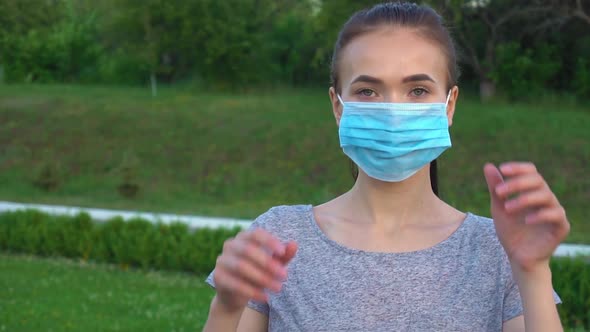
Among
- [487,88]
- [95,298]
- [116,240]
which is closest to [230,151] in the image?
[487,88]

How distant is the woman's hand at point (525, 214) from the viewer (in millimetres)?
1596

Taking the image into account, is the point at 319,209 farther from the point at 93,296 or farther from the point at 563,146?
the point at 563,146

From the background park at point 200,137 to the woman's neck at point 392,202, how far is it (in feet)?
17.6

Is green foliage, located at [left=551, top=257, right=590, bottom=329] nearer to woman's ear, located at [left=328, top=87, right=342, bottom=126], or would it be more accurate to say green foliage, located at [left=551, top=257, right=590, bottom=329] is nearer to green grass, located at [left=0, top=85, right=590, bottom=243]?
green grass, located at [left=0, top=85, right=590, bottom=243]

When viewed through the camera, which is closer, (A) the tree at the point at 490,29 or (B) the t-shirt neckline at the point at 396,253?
(B) the t-shirt neckline at the point at 396,253

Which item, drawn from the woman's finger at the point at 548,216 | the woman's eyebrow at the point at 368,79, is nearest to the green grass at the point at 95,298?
the woman's eyebrow at the point at 368,79

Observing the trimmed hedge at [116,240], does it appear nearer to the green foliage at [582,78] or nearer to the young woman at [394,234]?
the young woman at [394,234]

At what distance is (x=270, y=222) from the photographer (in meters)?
2.20

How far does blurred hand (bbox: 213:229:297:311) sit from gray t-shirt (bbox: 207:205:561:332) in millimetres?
352

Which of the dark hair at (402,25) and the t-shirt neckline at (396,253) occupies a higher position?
the dark hair at (402,25)

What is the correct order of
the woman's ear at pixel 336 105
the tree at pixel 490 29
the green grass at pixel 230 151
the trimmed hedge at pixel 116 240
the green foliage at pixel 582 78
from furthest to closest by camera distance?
1. the tree at pixel 490 29
2. the green foliage at pixel 582 78
3. the green grass at pixel 230 151
4. the trimmed hedge at pixel 116 240
5. the woman's ear at pixel 336 105

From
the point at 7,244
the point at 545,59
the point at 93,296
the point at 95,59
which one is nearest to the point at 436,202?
the point at 93,296

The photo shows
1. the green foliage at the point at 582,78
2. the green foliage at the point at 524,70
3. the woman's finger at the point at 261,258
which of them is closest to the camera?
the woman's finger at the point at 261,258

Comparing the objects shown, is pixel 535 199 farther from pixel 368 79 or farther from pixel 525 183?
pixel 368 79
